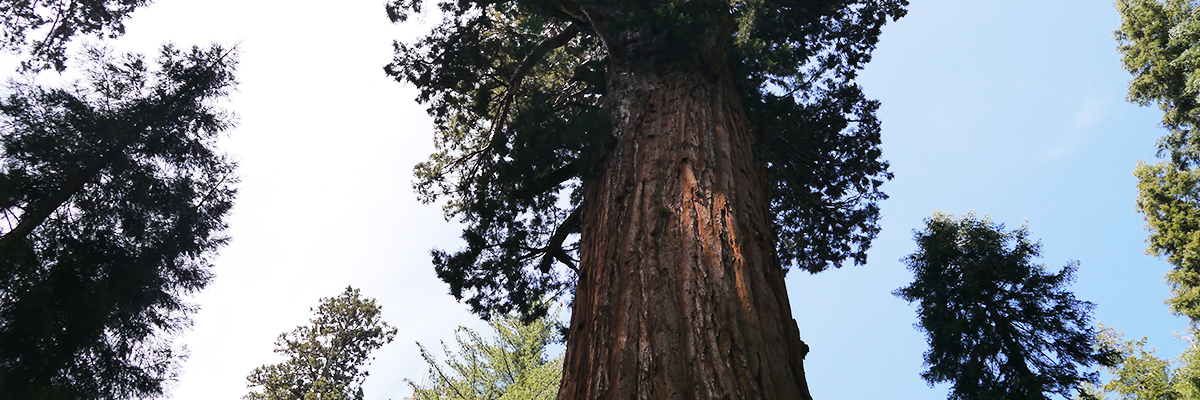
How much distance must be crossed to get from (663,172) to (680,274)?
36.6 inches

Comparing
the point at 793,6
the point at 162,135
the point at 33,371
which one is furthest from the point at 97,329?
the point at 793,6

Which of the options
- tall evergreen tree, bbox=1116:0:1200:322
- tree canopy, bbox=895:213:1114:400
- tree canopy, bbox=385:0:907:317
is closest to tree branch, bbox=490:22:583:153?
tree canopy, bbox=385:0:907:317

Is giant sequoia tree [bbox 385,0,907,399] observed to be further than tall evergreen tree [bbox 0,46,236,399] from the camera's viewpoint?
No

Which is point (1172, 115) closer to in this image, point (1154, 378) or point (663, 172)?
point (1154, 378)

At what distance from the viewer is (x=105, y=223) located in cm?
669

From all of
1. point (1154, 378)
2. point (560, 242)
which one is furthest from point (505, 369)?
point (1154, 378)

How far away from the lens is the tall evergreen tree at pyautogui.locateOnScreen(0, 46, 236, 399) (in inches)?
221

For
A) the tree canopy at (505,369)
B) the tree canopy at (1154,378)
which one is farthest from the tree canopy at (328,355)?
the tree canopy at (1154,378)

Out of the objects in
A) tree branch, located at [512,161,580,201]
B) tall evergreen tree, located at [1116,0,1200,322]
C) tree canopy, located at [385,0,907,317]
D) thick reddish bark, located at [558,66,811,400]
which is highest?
tall evergreen tree, located at [1116,0,1200,322]

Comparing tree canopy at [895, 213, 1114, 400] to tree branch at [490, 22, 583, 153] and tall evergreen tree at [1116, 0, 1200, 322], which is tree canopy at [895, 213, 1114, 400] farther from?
tree branch at [490, 22, 583, 153]

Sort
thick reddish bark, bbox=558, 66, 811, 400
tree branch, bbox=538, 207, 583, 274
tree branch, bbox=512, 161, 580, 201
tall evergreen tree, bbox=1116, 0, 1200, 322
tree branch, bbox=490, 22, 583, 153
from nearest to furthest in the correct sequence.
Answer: thick reddish bark, bbox=558, 66, 811, 400, tree branch, bbox=512, 161, 580, 201, tree branch, bbox=538, 207, 583, 274, tree branch, bbox=490, 22, 583, 153, tall evergreen tree, bbox=1116, 0, 1200, 322

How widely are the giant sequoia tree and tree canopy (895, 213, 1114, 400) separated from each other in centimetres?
289

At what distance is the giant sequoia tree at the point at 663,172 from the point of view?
281 cm

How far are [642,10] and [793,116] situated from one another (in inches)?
96.9
